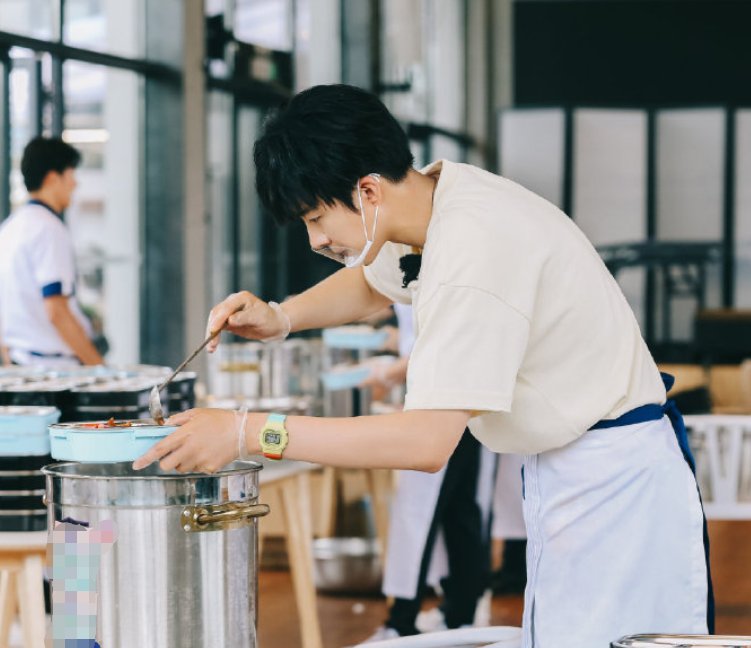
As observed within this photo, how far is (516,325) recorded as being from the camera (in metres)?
1.50

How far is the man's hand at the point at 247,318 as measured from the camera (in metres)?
1.80

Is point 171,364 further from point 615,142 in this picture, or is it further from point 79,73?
point 615,142

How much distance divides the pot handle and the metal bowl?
295 centimetres

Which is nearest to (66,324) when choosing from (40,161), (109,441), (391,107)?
(40,161)

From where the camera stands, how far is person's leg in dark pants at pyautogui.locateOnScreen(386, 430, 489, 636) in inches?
150

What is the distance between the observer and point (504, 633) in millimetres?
1749

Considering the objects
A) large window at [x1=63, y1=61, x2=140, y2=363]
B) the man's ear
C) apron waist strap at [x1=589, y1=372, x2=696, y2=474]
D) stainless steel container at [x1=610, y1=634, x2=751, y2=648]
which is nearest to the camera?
stainless steel container at [x1=610, y1=634, x2=751, y2=648]

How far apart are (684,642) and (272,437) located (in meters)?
0.54

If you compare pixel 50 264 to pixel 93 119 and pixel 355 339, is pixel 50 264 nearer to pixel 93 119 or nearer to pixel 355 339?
pixel 355 339

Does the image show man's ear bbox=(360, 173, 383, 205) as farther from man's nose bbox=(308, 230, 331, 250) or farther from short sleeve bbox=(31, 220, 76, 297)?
short sleeve bbox=(31, 220, 76, 297)

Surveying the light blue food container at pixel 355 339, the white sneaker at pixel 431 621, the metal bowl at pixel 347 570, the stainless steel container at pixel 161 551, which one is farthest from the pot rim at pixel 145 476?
the metal bowl at pixel 347 570

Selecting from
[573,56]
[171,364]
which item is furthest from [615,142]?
[171,364]

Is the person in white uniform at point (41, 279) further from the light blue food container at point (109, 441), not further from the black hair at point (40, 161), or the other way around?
the light blue food container at point (109, 441)

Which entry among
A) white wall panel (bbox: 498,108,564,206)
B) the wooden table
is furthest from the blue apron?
white wall panel (bbox: 498,108,564,206)
